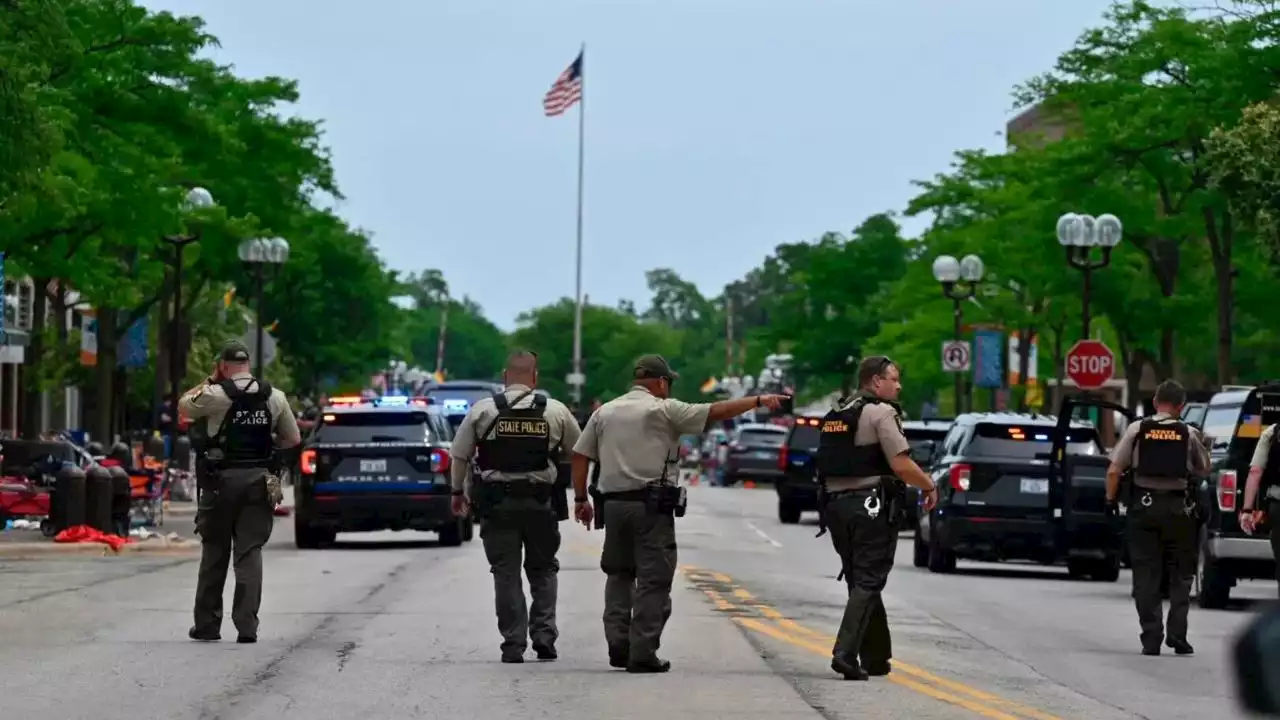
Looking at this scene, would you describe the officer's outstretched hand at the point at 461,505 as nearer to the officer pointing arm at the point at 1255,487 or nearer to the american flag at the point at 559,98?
the officer pointing arm at the point at 1255,487

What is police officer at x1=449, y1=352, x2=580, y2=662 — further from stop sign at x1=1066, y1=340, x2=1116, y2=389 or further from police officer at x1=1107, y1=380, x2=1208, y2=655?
stop sign at x1=1066, y1=340, x2=1116, y2=389

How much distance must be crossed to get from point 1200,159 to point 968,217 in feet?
114

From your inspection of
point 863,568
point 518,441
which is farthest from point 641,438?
point 863,568

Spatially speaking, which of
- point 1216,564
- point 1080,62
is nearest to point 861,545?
point 1216,564

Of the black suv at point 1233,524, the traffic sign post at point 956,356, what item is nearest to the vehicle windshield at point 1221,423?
the black suv at point 1233,524

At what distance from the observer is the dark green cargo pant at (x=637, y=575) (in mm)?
13992

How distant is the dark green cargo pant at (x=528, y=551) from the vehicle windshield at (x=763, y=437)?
1853 inches

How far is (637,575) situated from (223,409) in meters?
3.34

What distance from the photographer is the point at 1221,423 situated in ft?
76.3

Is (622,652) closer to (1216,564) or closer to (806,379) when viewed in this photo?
(1216,564)

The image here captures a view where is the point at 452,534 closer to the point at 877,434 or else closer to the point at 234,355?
the point at 234,355

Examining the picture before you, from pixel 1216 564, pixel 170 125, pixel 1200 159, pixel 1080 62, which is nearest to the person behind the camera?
pixel 1216 564

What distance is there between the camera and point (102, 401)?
168 ft

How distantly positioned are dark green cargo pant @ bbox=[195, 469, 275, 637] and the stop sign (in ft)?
75.0
